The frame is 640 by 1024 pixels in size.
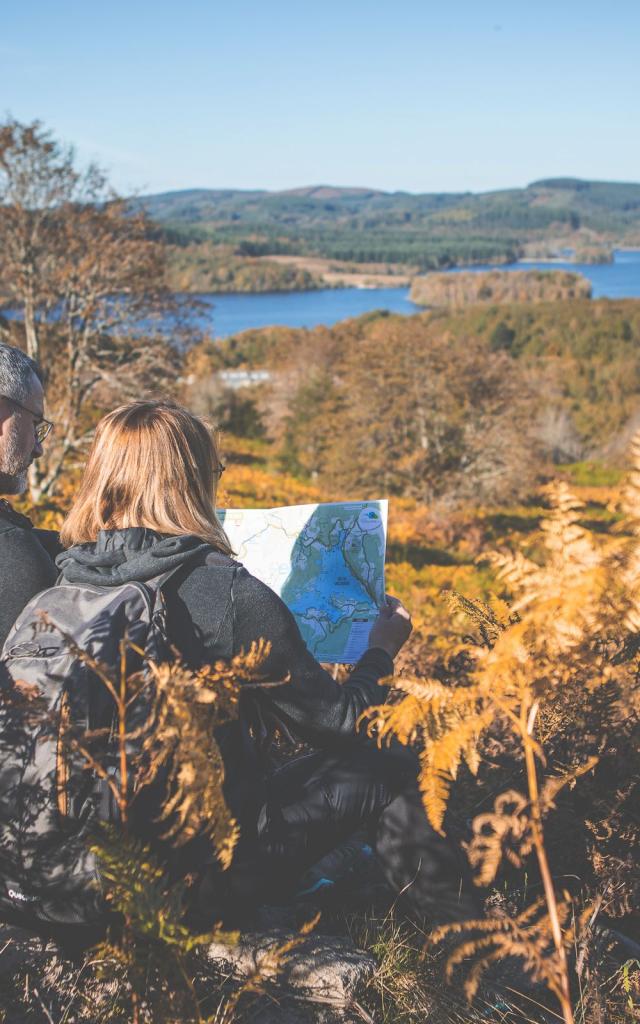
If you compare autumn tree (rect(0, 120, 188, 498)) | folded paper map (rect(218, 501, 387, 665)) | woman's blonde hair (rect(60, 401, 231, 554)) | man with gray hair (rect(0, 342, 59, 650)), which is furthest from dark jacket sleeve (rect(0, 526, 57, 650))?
autumn tree (rect(0, 120, 188, 498))

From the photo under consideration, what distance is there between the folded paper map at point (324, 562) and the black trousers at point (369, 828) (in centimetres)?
38

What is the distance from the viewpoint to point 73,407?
1224 centimetres

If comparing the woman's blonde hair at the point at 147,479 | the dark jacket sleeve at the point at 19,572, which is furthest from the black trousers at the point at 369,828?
the dark jacket sleeve at the point at 19,572

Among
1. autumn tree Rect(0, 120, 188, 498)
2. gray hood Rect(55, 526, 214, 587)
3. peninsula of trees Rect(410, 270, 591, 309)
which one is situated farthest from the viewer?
peninsula of trees Rect(410, 270, 591, 309)

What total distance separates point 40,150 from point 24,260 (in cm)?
167

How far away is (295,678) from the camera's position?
199 cm

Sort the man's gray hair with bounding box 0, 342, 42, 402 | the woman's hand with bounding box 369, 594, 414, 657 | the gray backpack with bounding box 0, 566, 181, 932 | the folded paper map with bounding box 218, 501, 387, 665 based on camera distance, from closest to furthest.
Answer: the gray backpack with bounding box 0, 566, 181, 932, the man's gray hair with bounding box 0, 342, 42, 402, the woman's hand with bounding box 369, 594, 414, 657, the folded paper map with bounding box 218, 501, 387, 665

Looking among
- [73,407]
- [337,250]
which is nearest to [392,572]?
[73,407]

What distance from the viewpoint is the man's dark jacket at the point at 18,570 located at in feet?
6.59

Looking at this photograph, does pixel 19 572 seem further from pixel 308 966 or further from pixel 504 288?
pixel 504 288

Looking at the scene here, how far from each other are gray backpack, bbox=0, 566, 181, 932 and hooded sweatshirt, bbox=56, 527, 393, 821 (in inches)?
4.3

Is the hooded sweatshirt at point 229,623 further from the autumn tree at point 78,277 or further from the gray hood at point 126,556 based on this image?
the autumn tree at point 78,277

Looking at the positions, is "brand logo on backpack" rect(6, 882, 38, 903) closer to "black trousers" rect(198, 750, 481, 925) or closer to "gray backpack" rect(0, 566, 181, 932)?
"gray backpack" rect(0, 566, 181, 932)

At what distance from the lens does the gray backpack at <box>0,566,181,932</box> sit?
1.61m
